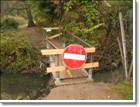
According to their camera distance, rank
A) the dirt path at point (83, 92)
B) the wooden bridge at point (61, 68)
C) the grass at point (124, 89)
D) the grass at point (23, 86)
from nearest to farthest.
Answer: the grass at point (124, 89)
the dirt path at point (83, 92)
the wooden bridge at point (61, 68)
the grass at point (23, 86)

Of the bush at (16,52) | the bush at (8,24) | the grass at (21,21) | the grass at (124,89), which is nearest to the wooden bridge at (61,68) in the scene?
the grass at (124,89)

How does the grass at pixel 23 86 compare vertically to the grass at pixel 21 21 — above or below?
below

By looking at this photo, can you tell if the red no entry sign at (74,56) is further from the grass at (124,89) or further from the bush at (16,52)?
the bush at (16,52)

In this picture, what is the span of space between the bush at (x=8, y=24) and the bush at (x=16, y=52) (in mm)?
234

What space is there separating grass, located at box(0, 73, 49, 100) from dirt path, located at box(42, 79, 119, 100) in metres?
0.22

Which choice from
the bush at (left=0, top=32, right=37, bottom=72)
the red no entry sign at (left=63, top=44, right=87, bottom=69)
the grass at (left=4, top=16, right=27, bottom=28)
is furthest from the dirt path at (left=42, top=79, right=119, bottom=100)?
the grass at (left=4, top=16, right=27, bottom=28)

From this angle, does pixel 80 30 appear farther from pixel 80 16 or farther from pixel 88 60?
pixel 88 60

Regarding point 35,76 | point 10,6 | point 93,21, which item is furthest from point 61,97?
point 10,6

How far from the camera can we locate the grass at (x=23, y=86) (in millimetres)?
4445

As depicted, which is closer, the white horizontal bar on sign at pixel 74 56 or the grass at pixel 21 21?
the white horizontal bar on sign at pixel 74 56

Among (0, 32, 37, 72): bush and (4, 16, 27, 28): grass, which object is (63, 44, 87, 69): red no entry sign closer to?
(0, 32, 37, 72): bush

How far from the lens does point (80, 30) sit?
17.0ft

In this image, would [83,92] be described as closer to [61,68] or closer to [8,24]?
[61,68]

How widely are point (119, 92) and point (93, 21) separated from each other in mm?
1458
